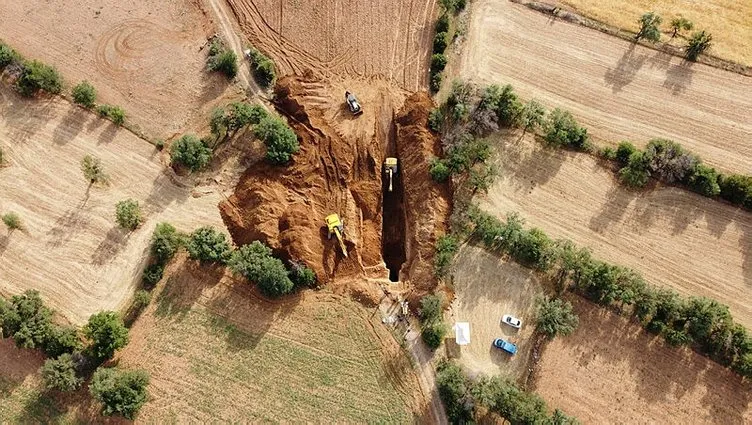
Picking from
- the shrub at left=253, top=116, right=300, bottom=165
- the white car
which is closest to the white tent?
the white car

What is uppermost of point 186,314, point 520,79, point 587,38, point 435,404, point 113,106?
point 587,38

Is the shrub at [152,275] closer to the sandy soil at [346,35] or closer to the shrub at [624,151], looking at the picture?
the sandy soil at [346,35]

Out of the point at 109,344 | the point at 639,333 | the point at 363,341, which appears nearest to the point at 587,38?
the point at 639,333

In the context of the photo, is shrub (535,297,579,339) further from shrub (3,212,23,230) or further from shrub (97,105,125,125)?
shrub (3,212,23,230)

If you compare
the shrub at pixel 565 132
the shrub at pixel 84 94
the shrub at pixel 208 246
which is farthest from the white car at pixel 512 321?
the shrub at pixel 84 94

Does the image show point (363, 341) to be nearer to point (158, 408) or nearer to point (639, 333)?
point (158, 408)

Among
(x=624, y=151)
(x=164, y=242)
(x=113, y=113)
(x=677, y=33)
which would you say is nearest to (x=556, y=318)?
(x=624, y=151)
